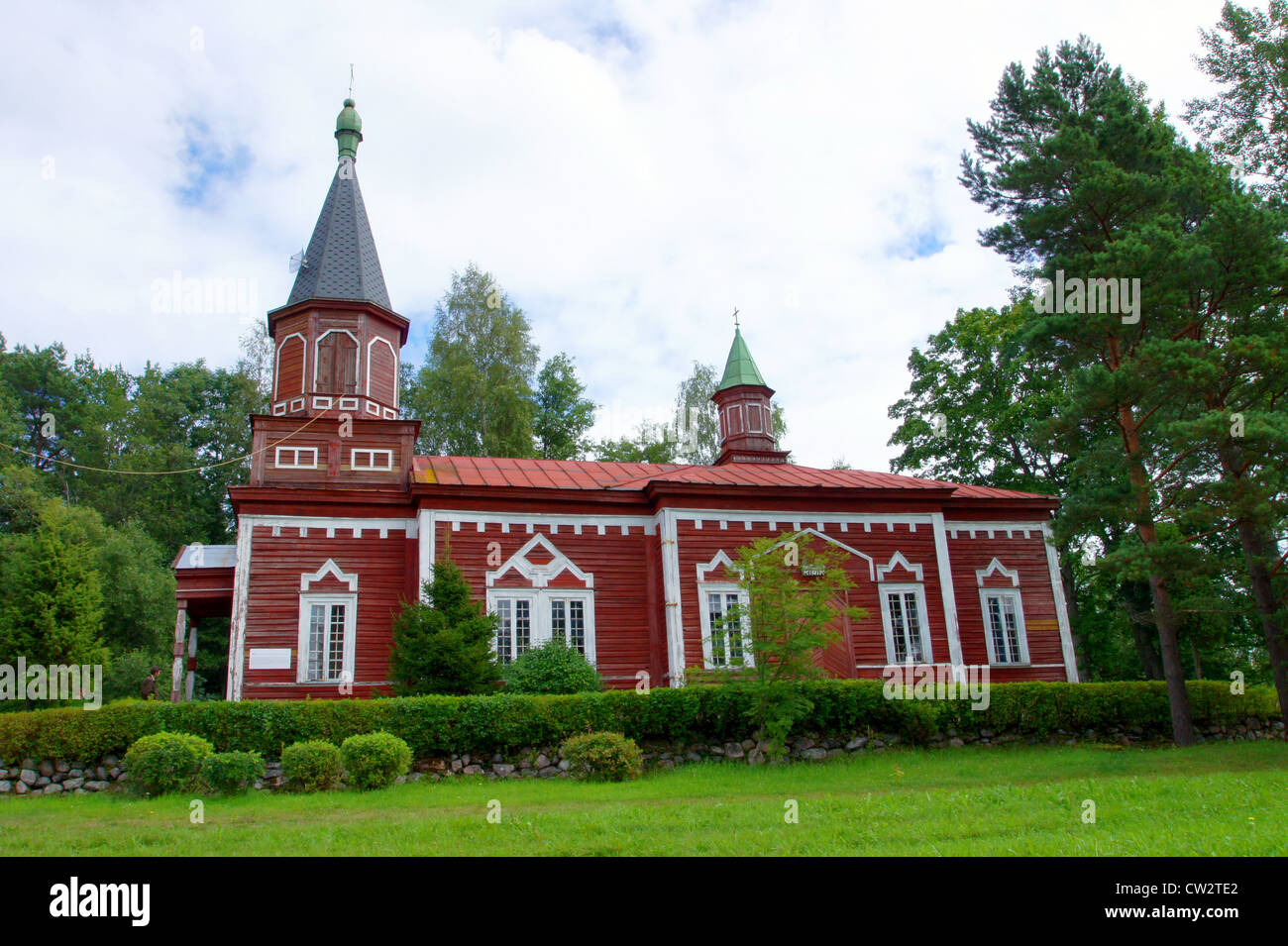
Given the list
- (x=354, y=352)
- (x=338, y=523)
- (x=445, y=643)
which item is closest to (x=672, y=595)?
(x=445, y=643)

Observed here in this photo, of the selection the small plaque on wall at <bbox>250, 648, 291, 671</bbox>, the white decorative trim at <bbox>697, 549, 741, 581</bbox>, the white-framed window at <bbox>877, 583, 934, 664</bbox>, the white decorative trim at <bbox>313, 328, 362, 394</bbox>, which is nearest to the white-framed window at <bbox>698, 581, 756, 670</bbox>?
the white decorative trim at <bbox>697, 549, 741, 581</bbox>

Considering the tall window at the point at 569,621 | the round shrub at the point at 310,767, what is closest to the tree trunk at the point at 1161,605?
the tall window at the point at 569,621

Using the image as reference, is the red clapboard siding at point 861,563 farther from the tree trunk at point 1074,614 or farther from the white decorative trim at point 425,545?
the tree trunk at point 1074,614

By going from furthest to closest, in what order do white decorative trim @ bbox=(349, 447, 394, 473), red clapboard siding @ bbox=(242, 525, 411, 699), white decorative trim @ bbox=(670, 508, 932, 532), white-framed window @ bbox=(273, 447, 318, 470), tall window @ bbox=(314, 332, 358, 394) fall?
tall window @ bbox=(314, 332, 358, 394), white decorative trim @ bbox=(670, 508, 932, 532), white decorative trim @ bbox=(349, 447, 394, 473), white-framed window @ bbox=(273, 447, 318, 470), red clapboard siding @ bbox=(242, 525, 411, 699)

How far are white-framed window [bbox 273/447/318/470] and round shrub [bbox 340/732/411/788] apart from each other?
30.2 ft

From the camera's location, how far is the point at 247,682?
18.8m

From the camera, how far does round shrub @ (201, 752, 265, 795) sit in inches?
493

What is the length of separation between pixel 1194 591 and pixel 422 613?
14.9 meters

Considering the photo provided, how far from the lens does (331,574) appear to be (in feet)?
65.6

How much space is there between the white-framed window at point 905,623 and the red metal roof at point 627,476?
98.5 inches

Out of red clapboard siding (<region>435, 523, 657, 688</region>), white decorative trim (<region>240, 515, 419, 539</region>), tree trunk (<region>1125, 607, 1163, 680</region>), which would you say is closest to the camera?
white decorative trim (<region>240, 515, 419, 539</region>)

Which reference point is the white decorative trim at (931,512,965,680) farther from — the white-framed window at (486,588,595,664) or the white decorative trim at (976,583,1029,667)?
the white-framed window at (486,588,595,664)

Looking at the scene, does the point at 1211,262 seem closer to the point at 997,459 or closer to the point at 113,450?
the point at 997,459
